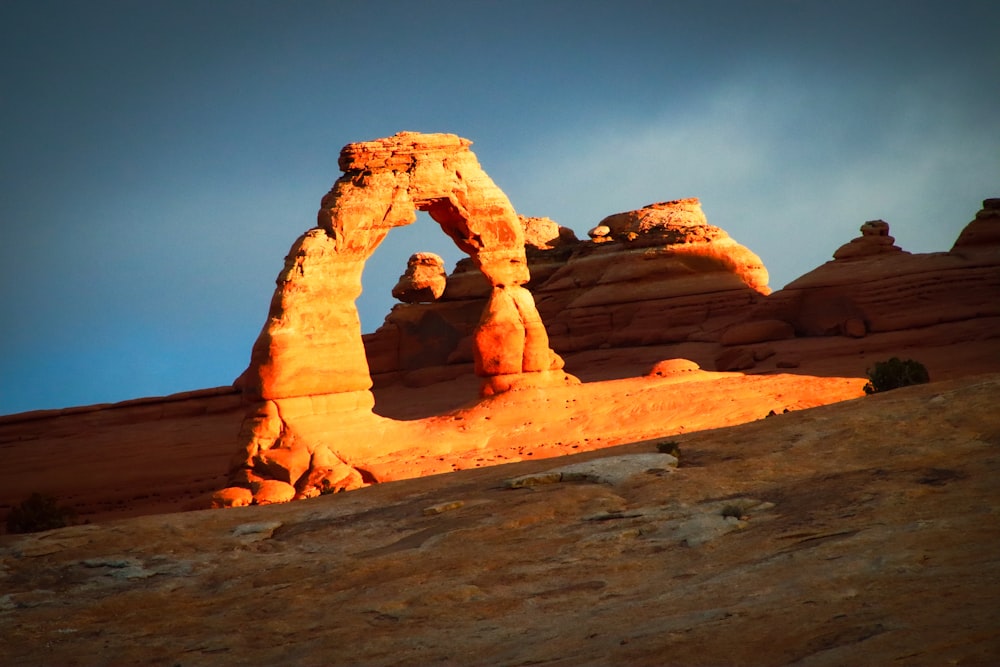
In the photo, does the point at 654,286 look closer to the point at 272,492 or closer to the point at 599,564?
the point at 272,492

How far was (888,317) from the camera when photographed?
30.0 meters

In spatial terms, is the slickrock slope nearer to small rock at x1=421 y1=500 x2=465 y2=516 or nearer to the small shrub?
small rock at x1=421 y1=500 x2=465 y2=516

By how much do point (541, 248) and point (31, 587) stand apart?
32.4 meters

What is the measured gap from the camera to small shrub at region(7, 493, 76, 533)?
18.8 metres

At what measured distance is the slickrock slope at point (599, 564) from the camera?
6.08 m

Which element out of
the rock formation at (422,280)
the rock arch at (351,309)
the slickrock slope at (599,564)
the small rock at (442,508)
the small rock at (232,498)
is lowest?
the slickrock slope at (599,564)

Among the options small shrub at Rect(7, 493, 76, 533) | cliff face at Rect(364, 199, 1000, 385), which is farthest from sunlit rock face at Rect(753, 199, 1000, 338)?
small shrub at Rect(7, 493, 76, 533)

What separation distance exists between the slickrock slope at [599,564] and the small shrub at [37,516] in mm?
7099

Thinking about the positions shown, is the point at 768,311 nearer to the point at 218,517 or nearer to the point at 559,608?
the point at 218,517

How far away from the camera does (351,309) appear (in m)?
24.1

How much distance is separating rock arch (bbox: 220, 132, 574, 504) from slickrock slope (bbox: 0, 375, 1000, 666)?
31.4ft

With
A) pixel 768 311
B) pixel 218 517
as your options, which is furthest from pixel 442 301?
pixel 218 517

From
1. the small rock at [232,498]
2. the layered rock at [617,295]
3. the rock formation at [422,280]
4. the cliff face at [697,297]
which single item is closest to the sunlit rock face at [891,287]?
the cliff face at [697,297]

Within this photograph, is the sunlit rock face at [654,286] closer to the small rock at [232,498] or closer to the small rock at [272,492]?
the small rock at [272,492]
